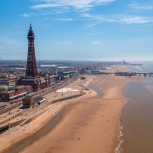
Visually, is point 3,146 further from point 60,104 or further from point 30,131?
point 60,104

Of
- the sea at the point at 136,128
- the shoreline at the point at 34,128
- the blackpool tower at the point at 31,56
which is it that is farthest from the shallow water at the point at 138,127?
the blackpool tower at the point at 31,56

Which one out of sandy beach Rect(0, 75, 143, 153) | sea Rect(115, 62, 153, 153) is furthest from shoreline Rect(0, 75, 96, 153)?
sea Rect(115, 62, 153, 153)

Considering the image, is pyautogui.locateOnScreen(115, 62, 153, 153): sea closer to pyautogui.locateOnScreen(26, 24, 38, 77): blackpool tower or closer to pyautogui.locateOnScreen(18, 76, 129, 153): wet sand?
pyautogui.locateOnScreen(18, 76, 129, 153): wet sand

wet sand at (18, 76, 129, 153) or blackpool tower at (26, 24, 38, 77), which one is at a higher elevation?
blackpool tower at (26, 24, 38, 77)

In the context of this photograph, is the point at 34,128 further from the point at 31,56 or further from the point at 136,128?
the point at 31,56

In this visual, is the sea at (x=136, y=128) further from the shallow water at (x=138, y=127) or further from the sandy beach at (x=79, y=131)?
the sandy beach at (x=79, y=131)

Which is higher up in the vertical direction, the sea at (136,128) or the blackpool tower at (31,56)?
the blackpool tower at (31,56)

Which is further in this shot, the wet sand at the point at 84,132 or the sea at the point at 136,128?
the sea at the point at 136,128

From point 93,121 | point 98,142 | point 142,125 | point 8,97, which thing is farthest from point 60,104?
point 98,142
